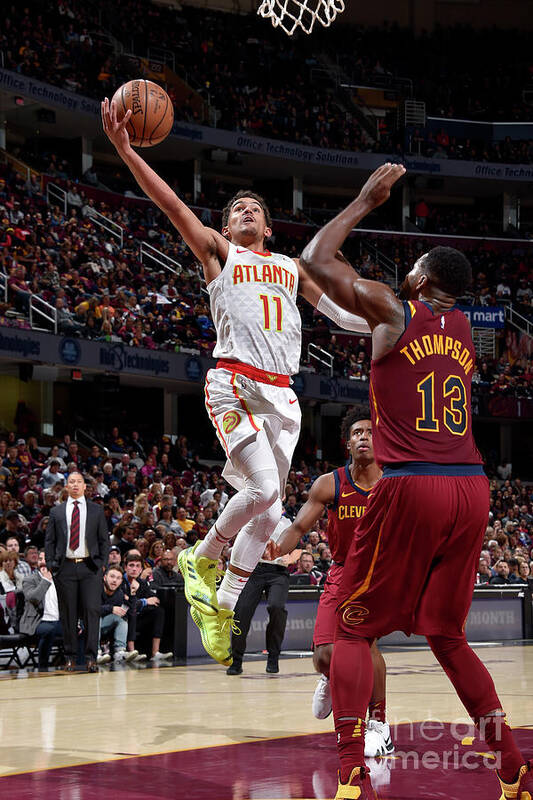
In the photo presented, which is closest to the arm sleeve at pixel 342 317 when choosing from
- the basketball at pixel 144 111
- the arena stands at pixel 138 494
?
the basketball at pixel 144 111

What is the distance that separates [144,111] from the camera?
5.93m

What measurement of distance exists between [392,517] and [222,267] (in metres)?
2.18

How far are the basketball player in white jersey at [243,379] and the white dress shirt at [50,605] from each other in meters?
5.92

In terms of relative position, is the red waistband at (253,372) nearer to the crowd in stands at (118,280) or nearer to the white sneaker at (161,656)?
the white sneaker at (161,656)

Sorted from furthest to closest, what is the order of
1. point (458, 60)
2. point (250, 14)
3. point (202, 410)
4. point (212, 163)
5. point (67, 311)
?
point (458, 60) → point (250, 14) → point (212, 163) → point (202, 410) → point (67, 311)

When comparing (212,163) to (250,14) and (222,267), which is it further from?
(222,267)

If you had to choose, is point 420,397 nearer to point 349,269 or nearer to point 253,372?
point 349,269

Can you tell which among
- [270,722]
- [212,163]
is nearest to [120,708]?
[270,722]

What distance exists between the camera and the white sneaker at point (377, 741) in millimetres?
6027

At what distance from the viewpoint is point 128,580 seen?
12.6m

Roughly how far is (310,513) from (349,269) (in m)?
2.51

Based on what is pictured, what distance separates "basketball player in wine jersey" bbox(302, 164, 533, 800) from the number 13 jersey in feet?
4.00

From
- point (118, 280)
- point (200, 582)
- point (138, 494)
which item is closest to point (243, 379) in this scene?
point (200, 582)

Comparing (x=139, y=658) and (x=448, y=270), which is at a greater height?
(x=448, y=270)
